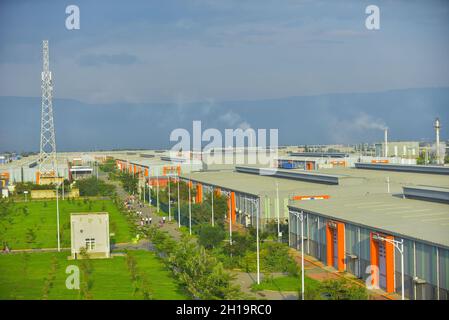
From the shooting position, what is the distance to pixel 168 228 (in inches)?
729

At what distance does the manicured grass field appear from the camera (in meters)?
10.1

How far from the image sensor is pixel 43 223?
2080 cm

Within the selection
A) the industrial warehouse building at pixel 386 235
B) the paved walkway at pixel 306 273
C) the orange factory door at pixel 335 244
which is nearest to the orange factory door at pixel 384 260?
the industrial warehouse building at pixel 386 235

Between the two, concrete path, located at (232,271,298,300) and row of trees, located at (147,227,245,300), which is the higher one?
row of trees, located at (147,227,245,300)

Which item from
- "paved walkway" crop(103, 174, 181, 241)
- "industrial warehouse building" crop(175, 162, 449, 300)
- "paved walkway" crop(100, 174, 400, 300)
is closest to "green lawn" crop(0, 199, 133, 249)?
"paved walkway" crop(103, 174, 181, 241)

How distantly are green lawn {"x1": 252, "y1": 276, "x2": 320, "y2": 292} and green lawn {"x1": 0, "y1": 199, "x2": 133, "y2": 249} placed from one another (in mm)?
6688

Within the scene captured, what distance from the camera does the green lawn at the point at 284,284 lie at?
1024cm

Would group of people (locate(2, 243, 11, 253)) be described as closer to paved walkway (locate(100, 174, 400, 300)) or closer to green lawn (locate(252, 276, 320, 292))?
paved walkway (locate(100, 174, 400, 300))

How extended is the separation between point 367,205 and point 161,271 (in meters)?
4.51

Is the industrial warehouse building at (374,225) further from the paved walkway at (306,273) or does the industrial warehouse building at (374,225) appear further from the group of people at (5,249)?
the group of people at (5,249)

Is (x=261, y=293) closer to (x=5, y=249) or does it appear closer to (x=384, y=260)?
(x=384, y=260)

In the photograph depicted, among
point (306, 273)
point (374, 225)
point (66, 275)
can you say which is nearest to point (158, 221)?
point (66, 275)
